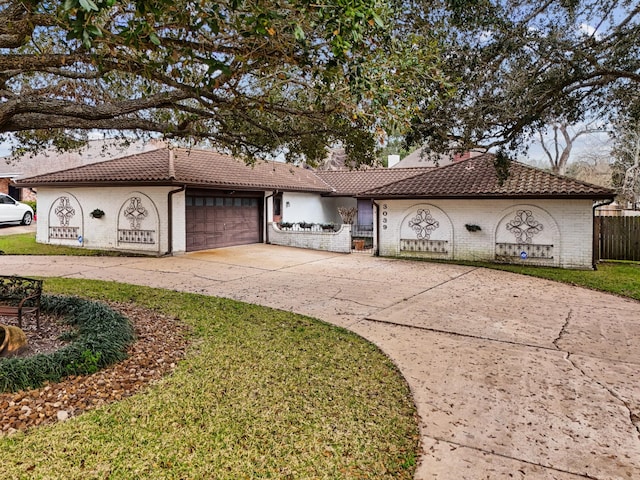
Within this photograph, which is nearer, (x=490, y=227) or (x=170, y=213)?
(x=490, y=227)

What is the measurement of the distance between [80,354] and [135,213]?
494 inches

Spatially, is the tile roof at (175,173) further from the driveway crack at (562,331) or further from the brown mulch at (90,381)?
the driveway crack at (562,331)

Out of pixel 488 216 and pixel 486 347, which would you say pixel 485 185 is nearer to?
pixel 488 216

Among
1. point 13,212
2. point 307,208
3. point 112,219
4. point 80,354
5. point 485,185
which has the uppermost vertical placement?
point 485,185

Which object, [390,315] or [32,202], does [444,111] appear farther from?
[32,202]

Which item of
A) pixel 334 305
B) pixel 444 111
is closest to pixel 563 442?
pixel 334 305

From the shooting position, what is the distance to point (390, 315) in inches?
302

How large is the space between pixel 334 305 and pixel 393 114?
3.93 metres

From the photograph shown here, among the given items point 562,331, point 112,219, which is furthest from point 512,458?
point 112,219

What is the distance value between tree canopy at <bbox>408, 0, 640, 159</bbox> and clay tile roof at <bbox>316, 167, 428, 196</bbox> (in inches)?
584

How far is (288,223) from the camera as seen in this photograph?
2059 cm

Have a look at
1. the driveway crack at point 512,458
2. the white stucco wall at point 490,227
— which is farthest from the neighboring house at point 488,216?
the driveway crack at point 512,458

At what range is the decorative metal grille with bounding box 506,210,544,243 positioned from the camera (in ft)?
47.0

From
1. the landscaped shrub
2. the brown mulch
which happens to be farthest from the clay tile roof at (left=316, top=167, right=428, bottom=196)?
the brown mulch
